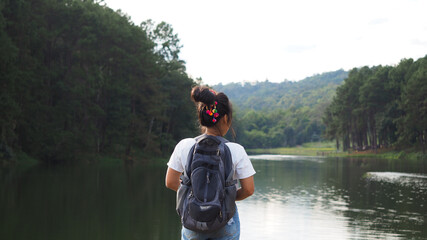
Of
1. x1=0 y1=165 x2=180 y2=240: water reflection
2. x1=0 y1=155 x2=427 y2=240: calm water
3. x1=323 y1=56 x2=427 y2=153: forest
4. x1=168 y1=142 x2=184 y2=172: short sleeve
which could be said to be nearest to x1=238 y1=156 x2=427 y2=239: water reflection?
x1=0 y1=155 x2=427 y2=240: calm water

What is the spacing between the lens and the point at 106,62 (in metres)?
38.7

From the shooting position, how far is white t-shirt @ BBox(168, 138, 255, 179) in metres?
2.76

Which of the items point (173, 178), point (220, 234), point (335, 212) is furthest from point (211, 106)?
point (335, 212)

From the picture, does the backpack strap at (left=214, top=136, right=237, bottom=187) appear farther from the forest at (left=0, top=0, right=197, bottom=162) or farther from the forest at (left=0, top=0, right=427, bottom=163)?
the forest at (left=0, top=0, right=197, bottom=162)

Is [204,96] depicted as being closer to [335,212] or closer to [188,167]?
[188,167]

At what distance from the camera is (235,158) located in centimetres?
276

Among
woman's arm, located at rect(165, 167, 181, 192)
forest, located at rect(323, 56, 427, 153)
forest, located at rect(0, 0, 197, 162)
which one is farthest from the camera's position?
forest, located at rect(323, 56, 427, 153)

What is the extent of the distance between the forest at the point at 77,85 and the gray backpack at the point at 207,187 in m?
23.8

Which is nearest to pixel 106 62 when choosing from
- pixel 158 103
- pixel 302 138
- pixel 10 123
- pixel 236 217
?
pixel 158 103

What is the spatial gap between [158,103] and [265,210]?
29.9 m

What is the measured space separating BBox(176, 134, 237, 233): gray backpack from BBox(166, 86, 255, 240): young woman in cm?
5

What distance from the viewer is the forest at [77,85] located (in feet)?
90.2

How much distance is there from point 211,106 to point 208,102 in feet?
0.11

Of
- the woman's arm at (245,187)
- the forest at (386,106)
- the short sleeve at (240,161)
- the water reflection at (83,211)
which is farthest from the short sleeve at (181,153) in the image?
the forest at (386,106)
